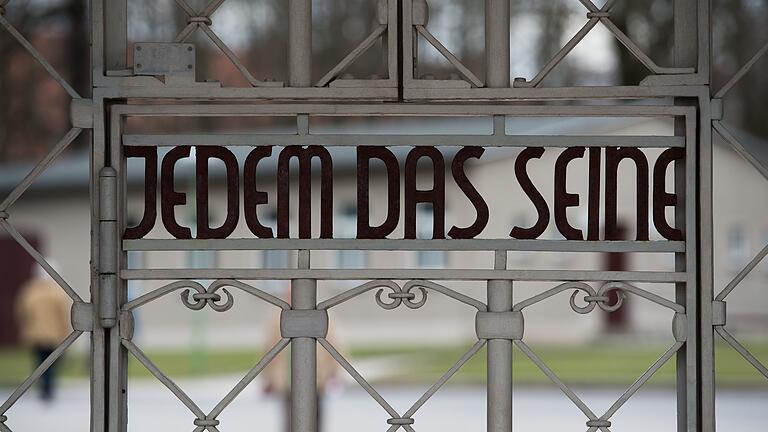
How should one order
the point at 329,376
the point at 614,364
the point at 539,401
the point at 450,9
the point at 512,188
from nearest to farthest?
1. the point at 329,376
2. the point at 539,401
3. the point at 614,364
4. the point at 512,188
5. the point at 450,9

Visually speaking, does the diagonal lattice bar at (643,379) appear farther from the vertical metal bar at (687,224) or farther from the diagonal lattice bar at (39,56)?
the diagonal lattice bar at (39,56)

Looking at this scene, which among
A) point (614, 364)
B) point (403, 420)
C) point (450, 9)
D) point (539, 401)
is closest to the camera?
point (403, 420)

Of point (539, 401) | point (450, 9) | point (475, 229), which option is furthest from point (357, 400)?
point (475, 229)

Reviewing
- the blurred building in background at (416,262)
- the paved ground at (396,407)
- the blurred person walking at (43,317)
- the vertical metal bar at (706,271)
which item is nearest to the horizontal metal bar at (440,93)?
the vertical metal bar at (706,271)

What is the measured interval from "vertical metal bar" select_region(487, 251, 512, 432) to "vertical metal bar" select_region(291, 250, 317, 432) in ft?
1.39

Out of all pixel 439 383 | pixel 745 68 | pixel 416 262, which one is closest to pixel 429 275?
pixel 439 383

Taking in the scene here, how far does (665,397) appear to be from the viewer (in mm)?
15500

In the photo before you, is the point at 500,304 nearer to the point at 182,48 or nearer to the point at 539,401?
the point at 182,48

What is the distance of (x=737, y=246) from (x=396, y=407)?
46.5 feet

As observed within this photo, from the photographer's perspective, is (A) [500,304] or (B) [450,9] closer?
(A) [500,304]

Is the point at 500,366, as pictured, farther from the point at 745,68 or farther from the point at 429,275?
the point at 745,68

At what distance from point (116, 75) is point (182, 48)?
6.7 inches

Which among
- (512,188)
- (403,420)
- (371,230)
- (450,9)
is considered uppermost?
(450,9)

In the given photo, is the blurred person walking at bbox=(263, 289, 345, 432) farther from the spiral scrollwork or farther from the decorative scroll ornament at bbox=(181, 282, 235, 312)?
the spiral scrollwork
